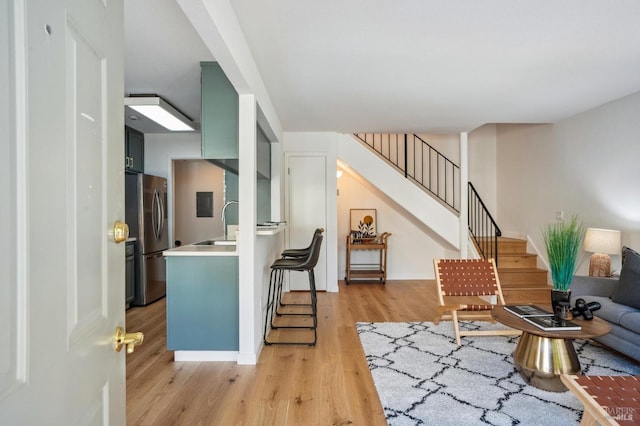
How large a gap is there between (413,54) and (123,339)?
105 inches

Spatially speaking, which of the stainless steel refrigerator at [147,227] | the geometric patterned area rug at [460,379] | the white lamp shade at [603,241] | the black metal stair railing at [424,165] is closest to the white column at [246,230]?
the geometric patterned area rug at [460,379]

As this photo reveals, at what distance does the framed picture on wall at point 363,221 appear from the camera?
610 centimetres

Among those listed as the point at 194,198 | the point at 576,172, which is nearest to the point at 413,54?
the point at 576,172

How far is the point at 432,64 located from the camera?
2.87 metres

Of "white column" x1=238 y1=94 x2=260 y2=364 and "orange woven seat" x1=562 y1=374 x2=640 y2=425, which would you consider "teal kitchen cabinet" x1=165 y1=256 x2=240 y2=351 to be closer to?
"white column" x1=238 y1=94 x2=260 y2=364

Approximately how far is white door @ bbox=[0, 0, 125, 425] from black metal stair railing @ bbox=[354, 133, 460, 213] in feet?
18.9

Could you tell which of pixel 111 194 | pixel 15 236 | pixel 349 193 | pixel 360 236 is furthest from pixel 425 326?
pixel 15 236

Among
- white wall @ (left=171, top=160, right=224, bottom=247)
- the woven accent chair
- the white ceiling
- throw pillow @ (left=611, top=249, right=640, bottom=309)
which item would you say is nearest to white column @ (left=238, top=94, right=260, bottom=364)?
the white ceiling

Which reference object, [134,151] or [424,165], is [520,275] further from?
[134,151]

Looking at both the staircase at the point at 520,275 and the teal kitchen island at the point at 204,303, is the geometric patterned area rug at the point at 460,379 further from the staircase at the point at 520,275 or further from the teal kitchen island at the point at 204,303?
the staircase at the point at 520,275

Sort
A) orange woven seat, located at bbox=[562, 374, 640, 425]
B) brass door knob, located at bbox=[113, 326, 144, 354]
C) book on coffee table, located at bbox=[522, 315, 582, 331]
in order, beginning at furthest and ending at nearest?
book on coffee table, located at bbox=[522, 315, 582, 331]
orange woven seat, located at bbox=[562, 374, 640, 425]
brass door knob, located at bbox=[113, 326, 144, 354]

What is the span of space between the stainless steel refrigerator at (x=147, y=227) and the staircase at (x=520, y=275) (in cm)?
460

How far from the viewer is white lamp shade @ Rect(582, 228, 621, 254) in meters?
3.54

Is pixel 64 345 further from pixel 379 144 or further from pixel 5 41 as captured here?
pixel 379 144
